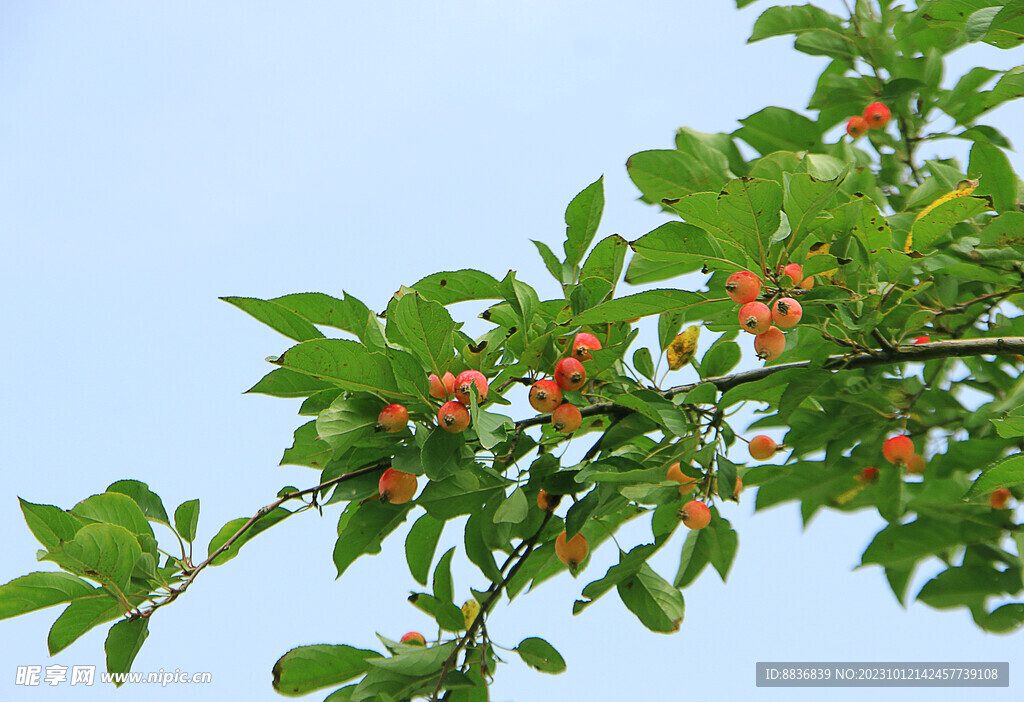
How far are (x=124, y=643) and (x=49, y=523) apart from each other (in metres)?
0.21

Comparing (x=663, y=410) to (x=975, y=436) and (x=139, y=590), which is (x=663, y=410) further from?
(x=975, y=436)

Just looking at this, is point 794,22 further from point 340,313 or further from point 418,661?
point 418,661

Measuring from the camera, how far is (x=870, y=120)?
2033mm

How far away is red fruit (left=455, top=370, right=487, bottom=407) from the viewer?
114 centimetres

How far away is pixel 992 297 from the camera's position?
59.4 inches

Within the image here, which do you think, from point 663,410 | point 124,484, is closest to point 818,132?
point 663,410

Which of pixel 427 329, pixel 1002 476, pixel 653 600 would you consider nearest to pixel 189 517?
pixel 427 329

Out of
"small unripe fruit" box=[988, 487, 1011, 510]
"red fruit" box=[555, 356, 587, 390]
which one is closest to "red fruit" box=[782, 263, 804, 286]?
"red fruit" box=[555, 356, 587, 390]

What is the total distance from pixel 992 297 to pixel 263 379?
4.14ft

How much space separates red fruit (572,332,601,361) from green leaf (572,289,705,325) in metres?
0.10

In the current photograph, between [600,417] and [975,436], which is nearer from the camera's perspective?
[600,417]

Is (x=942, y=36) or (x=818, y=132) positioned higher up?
(x=942, y=36)

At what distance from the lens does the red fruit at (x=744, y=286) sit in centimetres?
115

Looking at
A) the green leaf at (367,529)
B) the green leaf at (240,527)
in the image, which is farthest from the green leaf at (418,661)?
the green leaf at (240,527)
